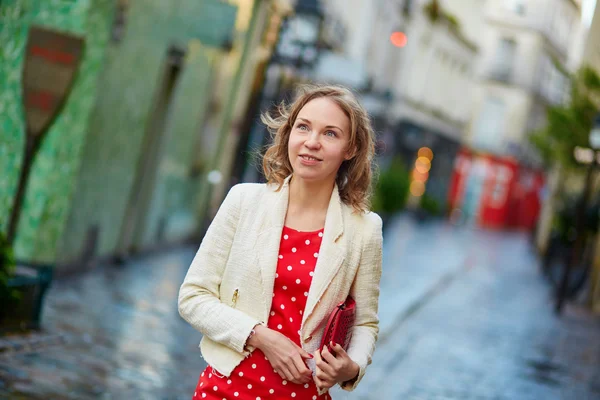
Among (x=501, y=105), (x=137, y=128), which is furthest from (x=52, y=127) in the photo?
(x=501, y=105)

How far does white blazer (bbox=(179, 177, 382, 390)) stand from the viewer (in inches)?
113

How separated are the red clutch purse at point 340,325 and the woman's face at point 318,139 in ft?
1.25

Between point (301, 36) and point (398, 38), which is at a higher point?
point (398, 38)

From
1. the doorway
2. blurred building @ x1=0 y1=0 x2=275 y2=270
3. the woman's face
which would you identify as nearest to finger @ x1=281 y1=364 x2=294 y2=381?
the woman's face

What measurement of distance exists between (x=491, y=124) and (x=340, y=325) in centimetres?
5774

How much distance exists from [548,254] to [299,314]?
2441 centimetres

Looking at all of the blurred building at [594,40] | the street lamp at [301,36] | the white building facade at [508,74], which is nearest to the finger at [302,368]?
the street lamp at [301,36]

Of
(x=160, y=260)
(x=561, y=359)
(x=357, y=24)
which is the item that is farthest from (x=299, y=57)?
(x=357, y=24)

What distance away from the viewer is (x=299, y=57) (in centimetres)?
1606

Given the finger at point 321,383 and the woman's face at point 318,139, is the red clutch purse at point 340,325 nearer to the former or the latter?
the finger at point 321,383

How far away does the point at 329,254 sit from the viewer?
9.57 feet

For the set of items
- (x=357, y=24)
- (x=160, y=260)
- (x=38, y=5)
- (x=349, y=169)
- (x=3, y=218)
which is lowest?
(x=160, y=260)

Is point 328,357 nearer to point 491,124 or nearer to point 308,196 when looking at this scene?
point 308,196

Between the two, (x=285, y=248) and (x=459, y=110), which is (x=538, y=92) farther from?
(x=285, y=248)
